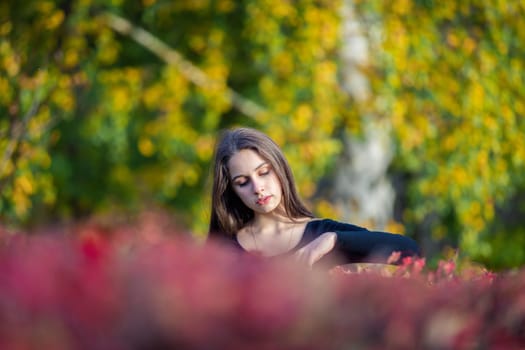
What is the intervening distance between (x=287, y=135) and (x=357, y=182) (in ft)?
2.87

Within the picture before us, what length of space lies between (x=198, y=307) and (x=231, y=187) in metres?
2.40

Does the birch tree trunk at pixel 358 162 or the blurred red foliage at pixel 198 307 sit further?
the birch tree trunk at pixel 358 162

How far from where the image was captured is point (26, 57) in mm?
7805

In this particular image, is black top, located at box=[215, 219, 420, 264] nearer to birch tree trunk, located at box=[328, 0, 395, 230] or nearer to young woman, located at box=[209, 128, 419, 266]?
young woman, located at box=[209, 128, 419, 266]

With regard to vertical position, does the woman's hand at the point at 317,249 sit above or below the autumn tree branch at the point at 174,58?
below

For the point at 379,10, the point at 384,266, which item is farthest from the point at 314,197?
the point at 384,266

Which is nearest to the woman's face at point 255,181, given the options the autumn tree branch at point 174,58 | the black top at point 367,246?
the black top at point 367,246

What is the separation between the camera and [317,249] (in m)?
2.75

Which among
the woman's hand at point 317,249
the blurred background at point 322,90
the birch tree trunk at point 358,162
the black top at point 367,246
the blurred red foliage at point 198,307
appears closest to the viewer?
the blurred red foliage at point 198,307

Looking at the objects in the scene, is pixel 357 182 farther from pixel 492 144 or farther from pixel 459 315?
pixel 459 315

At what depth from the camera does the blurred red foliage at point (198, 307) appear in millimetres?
1076

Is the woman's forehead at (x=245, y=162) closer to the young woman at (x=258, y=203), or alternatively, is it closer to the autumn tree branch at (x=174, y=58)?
the young woman at (x=258, y=203)

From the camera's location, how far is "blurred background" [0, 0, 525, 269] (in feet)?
27.4

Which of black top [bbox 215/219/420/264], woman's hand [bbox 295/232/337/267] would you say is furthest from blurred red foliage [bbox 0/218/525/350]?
black top [bbox 215/219/420/264]
